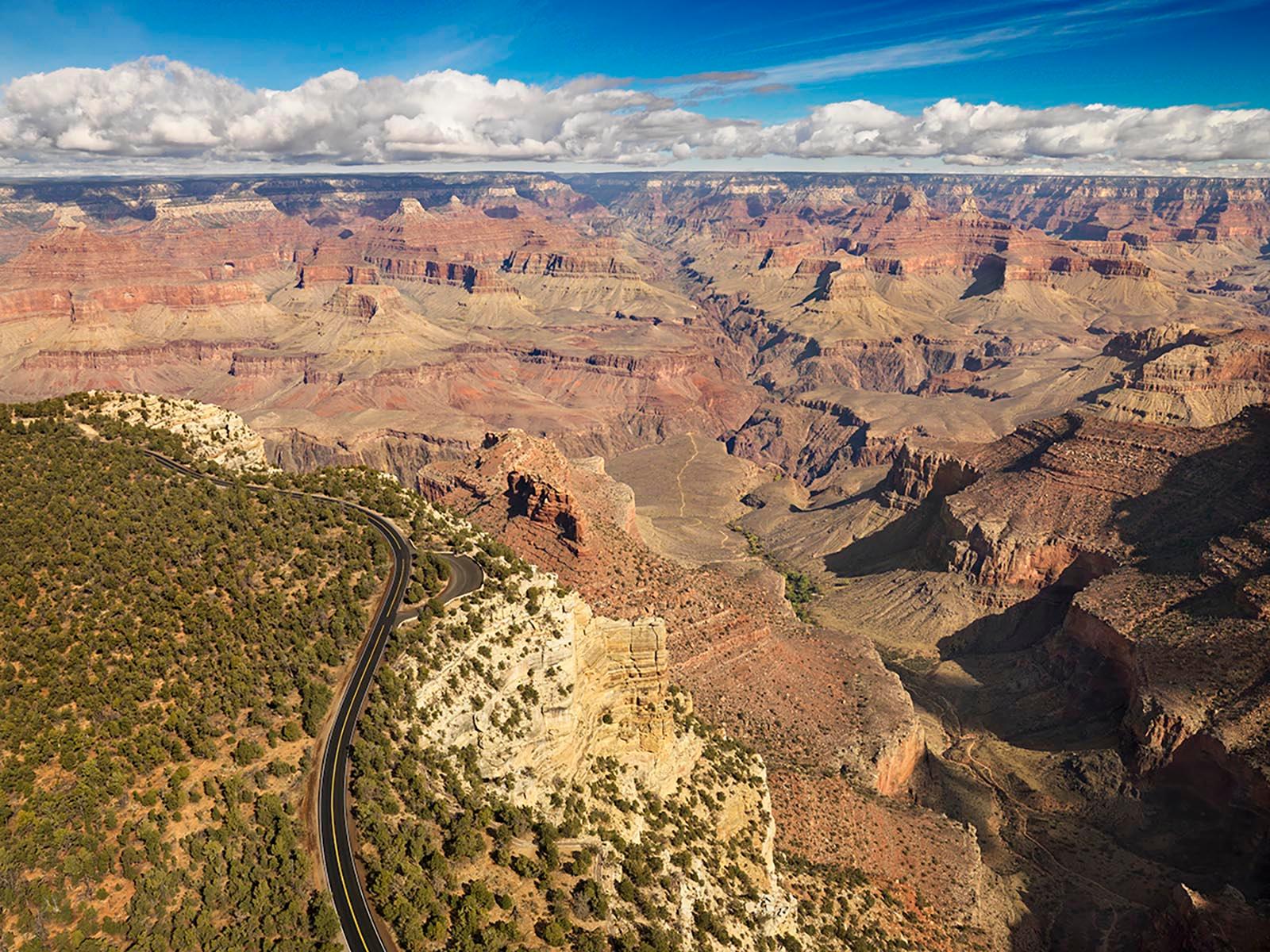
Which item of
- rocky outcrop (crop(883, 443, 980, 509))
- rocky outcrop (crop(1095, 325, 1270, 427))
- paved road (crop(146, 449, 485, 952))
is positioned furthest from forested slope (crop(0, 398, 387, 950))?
rocky outcrop (crop(1095, 325, 1270, 427))

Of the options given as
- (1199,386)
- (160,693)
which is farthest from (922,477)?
(160,693)

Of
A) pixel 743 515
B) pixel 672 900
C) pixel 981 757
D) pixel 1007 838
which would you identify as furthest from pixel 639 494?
pixel 672 900

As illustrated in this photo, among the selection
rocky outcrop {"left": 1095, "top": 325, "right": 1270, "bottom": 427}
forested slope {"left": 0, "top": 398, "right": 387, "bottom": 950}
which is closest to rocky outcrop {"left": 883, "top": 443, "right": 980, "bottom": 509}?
rocky outcrop {"left": 1095, "top": 325, "right": 1270, "bottom": 427}

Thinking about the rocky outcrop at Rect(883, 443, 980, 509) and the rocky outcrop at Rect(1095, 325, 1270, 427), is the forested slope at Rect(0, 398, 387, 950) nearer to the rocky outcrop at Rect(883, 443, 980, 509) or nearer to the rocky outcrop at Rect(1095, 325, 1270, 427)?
the rocky outcrop at Rect(883, 443, 980, 509)

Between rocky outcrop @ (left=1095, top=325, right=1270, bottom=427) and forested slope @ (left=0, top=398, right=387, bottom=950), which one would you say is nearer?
forested slope @ (left=0, top=398, right=387, bottom=950)

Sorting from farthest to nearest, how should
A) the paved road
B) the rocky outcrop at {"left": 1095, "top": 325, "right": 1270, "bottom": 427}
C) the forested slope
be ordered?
the rocky outcrop at {"left": 1095, "top": 325, "right": 1270, "bottom": 427}
the paved road
the forested slope

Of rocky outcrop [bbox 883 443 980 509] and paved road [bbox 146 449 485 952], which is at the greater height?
paved road [bbox 146 449 485 952]

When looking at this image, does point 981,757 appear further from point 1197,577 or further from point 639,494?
point 639,494

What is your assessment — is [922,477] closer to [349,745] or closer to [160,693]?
[349,745]

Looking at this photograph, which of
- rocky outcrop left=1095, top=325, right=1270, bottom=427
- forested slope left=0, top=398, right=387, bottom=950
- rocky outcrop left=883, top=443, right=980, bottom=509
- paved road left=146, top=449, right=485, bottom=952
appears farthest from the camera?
rocky outcrop left=1095, top=325, right=1270, bottom=427
